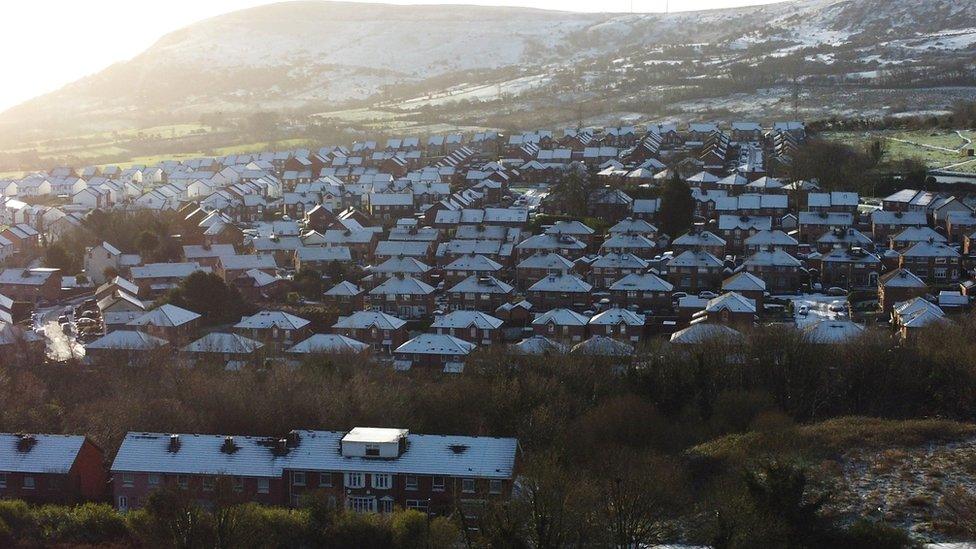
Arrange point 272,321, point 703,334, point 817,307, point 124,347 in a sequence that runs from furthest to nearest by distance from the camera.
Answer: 1. point 817,307
2. point 272,321
3. point 124,347
4. point 703,334

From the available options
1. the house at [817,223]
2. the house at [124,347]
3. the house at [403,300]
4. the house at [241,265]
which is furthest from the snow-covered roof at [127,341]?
the house at [817,223]

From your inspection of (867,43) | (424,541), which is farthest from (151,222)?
(867,43)

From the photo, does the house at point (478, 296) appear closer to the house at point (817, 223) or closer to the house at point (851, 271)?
the house at point (851, 271)

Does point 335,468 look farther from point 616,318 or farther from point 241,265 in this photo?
point 241,265

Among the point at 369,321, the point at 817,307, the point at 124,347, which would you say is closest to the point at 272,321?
the point at 369,321

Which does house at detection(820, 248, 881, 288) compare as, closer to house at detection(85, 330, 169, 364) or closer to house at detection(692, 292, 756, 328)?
house at detection(692, 292, 756, 328)

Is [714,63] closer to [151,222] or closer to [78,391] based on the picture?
[151,222]

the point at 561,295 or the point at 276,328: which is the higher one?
the point at 276,328
